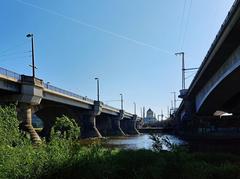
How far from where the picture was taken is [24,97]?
43656 mm

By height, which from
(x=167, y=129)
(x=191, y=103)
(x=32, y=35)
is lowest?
(x=167, y=129)

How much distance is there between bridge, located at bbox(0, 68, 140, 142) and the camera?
4281 centimetres

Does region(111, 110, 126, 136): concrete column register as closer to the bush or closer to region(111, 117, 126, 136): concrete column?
region(111, 117, 126, 136): concrete column

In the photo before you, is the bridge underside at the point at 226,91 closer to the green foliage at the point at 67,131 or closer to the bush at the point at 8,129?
the green foliage at the point at 67,131

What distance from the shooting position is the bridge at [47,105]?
42812 millimetres

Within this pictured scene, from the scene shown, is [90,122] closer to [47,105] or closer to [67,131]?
[47,105]

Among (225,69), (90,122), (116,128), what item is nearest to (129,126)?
(116,128)

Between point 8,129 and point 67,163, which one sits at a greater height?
point 8,129

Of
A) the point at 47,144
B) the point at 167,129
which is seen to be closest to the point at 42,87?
the point at 47,144

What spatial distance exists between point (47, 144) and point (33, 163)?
1.29m

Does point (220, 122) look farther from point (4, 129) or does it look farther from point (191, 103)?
point (4, 129)

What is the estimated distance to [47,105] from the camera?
215ft

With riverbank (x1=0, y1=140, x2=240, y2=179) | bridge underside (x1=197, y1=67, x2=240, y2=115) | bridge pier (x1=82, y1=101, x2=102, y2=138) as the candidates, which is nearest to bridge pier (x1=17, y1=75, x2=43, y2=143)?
bridge underside (x1=197, y1=67, x2=240, y2=115)

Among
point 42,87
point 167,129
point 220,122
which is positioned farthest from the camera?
point 167,129
